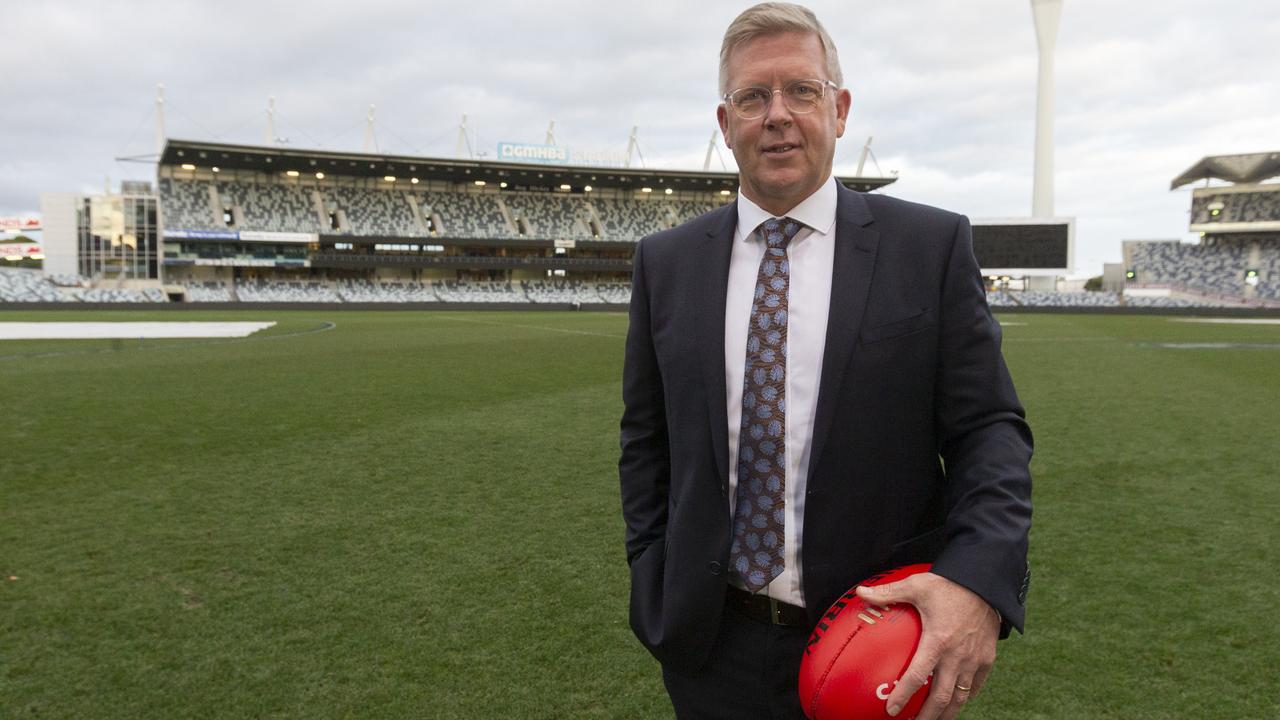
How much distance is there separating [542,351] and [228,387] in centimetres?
829

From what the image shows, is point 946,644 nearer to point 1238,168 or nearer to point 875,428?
point 875,428

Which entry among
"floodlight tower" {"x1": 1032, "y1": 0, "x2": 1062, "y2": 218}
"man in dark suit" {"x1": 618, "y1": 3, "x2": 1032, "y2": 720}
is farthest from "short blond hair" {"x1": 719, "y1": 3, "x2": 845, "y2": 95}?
"floodlight tower" {"x1": 1032, "y1": 0, "x2": 1062, "y2": 218}

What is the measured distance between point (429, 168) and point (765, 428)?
Answer: 212 feet

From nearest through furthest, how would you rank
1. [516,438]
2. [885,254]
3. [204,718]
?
[885,254], [204,718], [516,438]

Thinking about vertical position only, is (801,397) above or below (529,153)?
below

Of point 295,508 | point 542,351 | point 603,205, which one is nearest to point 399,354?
point 542,351

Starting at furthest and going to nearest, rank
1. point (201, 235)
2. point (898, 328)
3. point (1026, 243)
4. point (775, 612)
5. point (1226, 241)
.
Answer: point (1226, 241) → point (201, 235) → point (1026, 243) → point (775, 612) → point (898, 328)

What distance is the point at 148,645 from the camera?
3.51 metres

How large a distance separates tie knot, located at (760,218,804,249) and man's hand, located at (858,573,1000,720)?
27.9 inches

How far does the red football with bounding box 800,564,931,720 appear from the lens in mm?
1402

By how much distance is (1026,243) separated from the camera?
50.0m

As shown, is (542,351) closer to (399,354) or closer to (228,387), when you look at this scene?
(399,354)

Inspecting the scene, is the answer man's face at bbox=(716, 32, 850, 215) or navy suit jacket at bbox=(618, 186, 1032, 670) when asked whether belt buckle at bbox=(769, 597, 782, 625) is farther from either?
man's face at bbox=(716, 32, 850, 215)

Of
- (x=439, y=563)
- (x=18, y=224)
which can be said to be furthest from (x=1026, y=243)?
(x=18, y=224)
